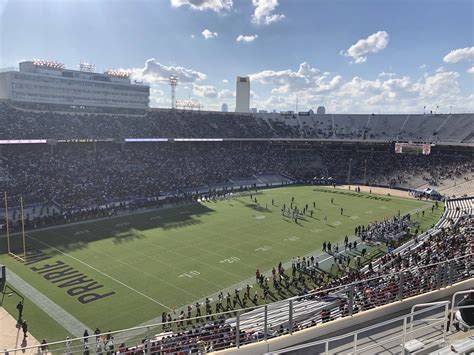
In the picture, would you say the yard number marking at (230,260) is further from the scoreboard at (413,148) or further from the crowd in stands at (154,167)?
the scoreboard at (413,148)

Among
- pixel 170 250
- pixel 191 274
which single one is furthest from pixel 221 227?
pixel 191 274

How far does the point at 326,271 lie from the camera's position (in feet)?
85.9

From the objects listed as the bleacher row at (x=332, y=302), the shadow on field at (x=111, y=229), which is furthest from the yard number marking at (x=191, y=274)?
the bleacher row at (x=332, y=302)

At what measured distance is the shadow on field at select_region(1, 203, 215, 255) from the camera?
103ft

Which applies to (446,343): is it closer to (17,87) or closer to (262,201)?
(262,201)

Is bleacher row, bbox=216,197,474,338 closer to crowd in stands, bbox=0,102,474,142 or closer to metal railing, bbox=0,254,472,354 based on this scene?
metal railing, bbox=0,254,472,354

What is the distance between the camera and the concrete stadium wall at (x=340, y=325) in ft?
24.8

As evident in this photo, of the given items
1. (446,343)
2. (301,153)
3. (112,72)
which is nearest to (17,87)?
(112,72)

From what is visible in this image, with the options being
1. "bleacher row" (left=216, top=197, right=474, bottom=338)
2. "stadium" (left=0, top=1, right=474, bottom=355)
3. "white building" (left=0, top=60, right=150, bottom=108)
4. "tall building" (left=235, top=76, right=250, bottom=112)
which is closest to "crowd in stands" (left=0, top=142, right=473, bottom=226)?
"stadium" (left=0, top=1, right=474, bottom=355)

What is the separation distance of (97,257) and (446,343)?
25.9 m

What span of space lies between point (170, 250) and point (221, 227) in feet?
25.4

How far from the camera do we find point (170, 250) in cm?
3025

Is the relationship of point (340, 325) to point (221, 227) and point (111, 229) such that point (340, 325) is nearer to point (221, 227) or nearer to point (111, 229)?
point (221, 227)

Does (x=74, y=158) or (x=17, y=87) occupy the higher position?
(x=17, y=87)
